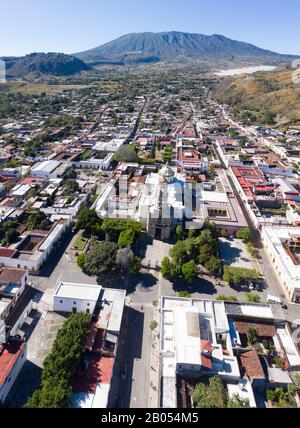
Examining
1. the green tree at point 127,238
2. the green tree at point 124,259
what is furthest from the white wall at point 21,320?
the green tree at point 127,238

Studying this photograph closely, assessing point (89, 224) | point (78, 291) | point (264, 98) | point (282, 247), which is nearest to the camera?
point (78, 291)

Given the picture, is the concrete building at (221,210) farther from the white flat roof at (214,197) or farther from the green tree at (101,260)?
the green tree at (101,260)

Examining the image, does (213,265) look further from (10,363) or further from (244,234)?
(10,363)

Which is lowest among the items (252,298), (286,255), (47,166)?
(252,298)

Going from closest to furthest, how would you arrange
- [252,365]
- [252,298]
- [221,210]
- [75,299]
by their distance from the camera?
1. [252,365]
2. [75,299]
3. [252,298]
4. [221,210]

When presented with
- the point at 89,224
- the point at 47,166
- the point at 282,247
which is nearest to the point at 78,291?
the point at 89,224
